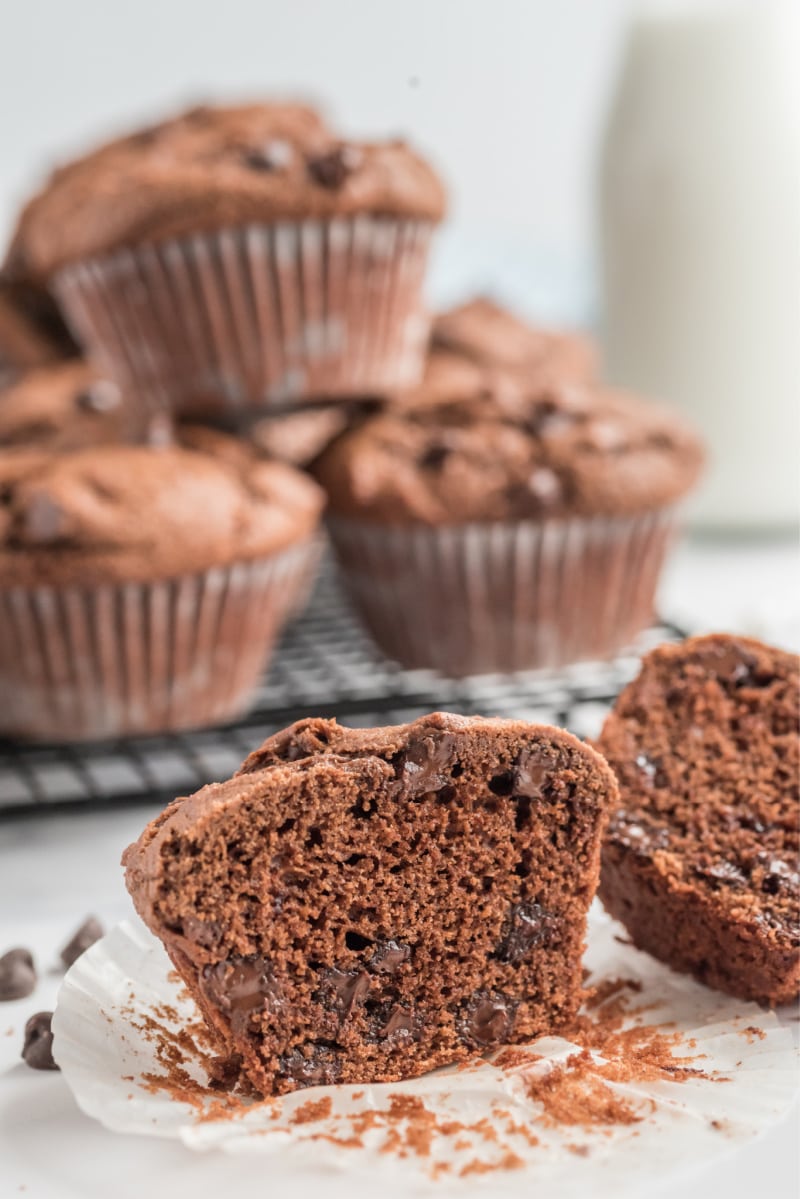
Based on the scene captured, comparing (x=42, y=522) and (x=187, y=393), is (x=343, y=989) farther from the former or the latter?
(x=187, y=393)

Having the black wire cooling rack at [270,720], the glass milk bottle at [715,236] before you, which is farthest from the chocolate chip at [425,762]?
the glass milk bottle at [715,236]

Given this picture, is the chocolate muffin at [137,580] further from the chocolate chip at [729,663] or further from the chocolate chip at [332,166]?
the chocolate chip at [729,663]

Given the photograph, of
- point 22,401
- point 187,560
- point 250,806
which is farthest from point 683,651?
point 22,401

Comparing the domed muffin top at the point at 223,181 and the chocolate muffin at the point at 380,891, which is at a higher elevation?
the domed muffin top at the point at 223,181

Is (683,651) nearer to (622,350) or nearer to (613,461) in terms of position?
(613,461)

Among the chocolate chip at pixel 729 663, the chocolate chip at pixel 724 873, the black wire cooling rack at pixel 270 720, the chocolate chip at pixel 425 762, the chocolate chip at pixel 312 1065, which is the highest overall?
the chocolate chip at pixel 425 762
